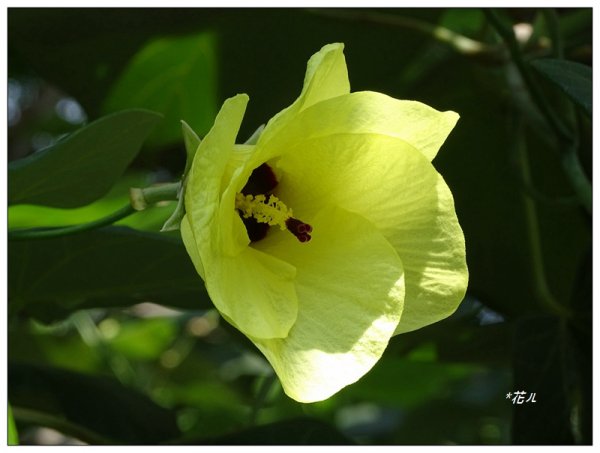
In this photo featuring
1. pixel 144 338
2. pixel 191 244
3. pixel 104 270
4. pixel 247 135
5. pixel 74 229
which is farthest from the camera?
pixel 144 338

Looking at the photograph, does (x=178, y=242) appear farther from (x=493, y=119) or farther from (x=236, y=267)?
(x=493, y=119)

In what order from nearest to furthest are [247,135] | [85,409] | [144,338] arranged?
[85,409]
[247,135]
[144,338]

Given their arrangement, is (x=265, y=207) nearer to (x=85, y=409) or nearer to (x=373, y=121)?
(x=373, y=121)

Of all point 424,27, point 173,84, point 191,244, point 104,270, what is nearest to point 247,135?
point 173,84

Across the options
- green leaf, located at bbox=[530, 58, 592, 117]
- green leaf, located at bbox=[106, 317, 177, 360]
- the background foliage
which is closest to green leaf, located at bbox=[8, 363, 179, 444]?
the background foliage

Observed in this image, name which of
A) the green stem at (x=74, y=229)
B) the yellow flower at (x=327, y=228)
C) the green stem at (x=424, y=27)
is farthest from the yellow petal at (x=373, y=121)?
Answer: the green stem at (x=424, y=27)

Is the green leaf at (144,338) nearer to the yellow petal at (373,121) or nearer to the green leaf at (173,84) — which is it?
the green leaf at (173,84)
